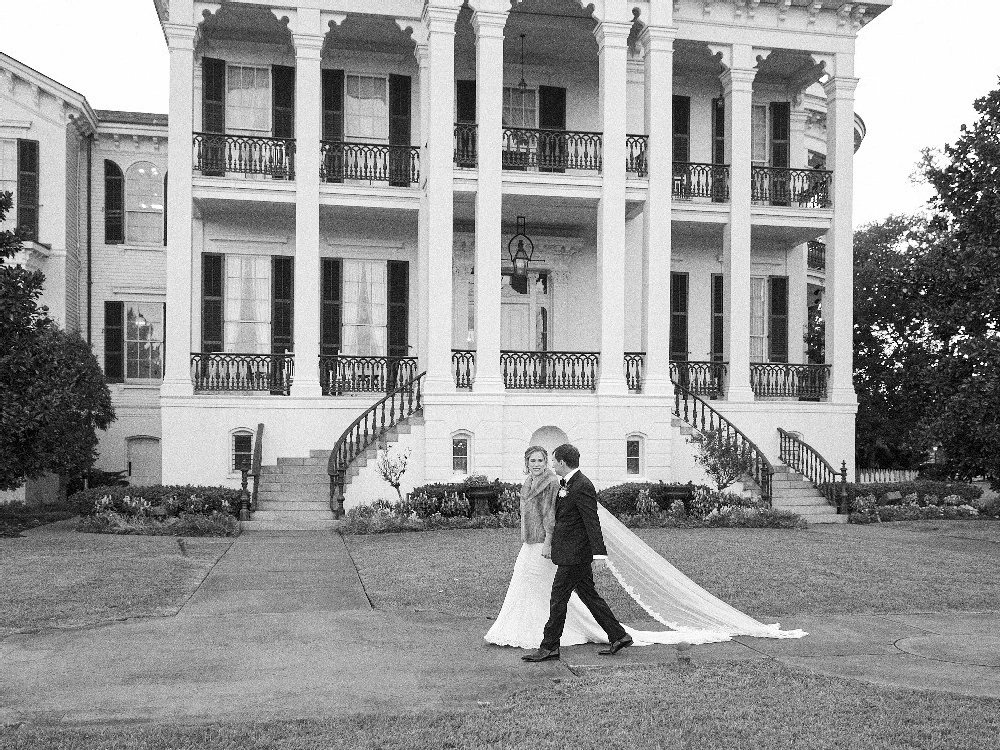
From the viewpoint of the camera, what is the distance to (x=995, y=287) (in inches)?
610

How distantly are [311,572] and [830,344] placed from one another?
14231 millimetres

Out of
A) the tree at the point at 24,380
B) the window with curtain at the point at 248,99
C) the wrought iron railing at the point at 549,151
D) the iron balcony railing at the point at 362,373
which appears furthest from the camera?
the window with curtain at the point at 248,99

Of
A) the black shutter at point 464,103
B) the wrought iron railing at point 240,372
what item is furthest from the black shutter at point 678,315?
the wrought iron railing at point 240,372

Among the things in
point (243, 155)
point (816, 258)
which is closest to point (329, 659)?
point (243, 155)

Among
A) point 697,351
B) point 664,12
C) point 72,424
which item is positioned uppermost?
point 664,12

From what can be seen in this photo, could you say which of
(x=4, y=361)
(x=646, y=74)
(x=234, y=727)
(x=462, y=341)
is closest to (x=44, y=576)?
(x=4, y=361)

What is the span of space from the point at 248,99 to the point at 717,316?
37.9 ft

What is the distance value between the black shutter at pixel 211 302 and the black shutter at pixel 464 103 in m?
5.99

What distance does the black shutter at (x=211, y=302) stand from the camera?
2286cm

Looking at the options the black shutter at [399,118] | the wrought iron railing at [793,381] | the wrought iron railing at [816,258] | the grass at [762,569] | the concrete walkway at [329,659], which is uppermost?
the black shutter at [399,118]

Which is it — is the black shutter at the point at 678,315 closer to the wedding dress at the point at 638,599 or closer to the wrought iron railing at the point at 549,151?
the wrought iron railing at the point at 549,151

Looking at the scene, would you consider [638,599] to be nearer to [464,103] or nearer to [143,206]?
[464,103]

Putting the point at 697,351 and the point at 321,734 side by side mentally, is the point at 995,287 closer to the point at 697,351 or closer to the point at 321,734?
the point at 697,351

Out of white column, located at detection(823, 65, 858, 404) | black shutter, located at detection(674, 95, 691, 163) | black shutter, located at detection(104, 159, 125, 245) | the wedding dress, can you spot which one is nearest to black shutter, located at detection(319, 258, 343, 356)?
black shutter, located at detection(104, 159, 125, 245)
